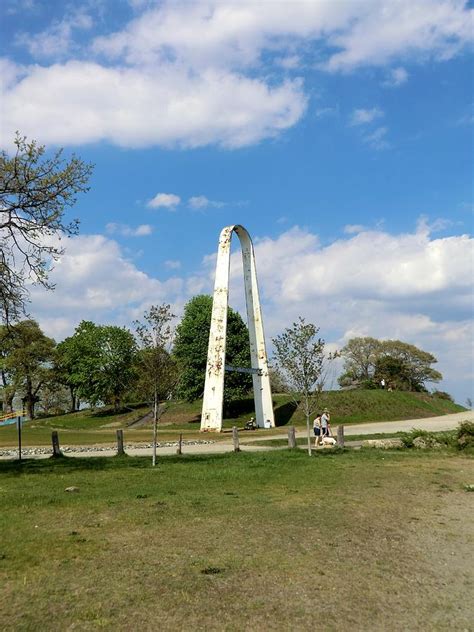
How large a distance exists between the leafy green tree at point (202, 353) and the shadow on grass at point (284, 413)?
5.34 m

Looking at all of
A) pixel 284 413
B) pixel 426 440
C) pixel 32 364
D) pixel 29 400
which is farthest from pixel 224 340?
pixel 29 400

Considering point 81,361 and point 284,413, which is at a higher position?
point 81,361

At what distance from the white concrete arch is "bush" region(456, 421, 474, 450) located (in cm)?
1890

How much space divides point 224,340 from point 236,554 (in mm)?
33259

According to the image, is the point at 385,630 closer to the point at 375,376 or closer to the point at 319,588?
the point at 319,588

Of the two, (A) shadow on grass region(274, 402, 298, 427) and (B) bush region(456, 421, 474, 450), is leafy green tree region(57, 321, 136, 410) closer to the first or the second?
(A) shadow on grass region(274, 402, 298, 427)

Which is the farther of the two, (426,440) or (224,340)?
(224,340)

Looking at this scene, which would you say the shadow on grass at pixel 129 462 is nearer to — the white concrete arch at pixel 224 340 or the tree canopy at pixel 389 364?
the white concrete arch at pixel 224 340

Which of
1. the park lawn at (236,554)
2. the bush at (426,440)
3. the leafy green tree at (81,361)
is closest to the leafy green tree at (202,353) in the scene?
the leafy green tree at (81,361)

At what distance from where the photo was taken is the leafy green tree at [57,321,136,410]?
246ft

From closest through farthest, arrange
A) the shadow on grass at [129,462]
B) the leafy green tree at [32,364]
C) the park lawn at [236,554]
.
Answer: the park lawn at [236,554]
the shadow on grass at [129,462]
the leafy green tree at [32,364]

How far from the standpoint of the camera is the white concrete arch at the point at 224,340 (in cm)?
3997

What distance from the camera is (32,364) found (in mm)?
73688

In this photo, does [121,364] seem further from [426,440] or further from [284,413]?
[426,440]
